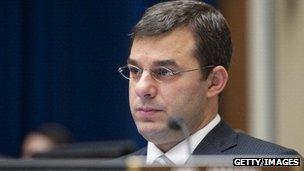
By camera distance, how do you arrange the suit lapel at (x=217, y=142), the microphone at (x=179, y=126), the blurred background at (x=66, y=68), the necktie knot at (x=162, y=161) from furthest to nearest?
the blurred background at (x=66, y=68) < the suit lapel at (x=217, y=142) < the microphone at (x=179, y=126) < the necktie knot at (x=162, y=161)

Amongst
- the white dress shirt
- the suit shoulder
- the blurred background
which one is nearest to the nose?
the white dress shirt

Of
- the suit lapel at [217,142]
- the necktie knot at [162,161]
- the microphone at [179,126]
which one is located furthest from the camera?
the suit lapel at [217,142]

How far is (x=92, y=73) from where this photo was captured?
7.73ft

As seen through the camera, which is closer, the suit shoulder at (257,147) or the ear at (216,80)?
the suit shoulder at (257,147)

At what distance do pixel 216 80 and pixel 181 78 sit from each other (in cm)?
9

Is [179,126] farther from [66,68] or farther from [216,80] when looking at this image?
[66,68]

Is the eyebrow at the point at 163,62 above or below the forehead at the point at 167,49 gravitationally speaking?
below

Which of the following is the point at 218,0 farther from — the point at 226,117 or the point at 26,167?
the point at 26,167

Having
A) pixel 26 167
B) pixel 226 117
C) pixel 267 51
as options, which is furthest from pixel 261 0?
pixel 26 167

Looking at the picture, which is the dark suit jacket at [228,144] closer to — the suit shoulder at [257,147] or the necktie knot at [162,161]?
the suit shoulder at [257,147]

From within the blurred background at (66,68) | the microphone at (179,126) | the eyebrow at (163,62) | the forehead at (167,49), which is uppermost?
the forehead at (167,49)

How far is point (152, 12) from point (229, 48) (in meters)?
0.17

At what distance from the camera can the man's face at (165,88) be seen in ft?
4.54

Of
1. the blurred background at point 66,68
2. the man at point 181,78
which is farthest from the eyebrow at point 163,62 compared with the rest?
the blurred background at point 66,68
